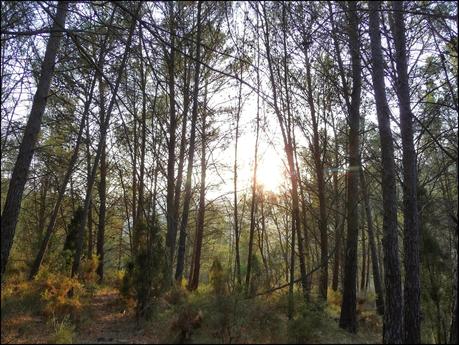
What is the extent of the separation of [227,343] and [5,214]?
3.80 meters

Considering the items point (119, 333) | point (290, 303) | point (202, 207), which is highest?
point (202, 207)

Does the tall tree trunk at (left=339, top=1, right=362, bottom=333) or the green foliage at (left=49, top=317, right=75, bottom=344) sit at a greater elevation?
the tall tree trunk at (left=339, top=1, right=362, bottom=333)

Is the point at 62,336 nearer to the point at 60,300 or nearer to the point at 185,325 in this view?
the point at 185,325

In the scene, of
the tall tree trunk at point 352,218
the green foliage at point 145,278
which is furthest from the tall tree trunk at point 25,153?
the tall tree trunk at point 352,218

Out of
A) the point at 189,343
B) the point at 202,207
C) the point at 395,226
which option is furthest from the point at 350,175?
the point at 202,207

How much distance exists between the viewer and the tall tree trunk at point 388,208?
4.59 m

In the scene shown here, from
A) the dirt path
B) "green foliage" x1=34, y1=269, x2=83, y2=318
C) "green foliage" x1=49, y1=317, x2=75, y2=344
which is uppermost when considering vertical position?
"green foliage" x1=34, y1=269, x2=83, y2=318

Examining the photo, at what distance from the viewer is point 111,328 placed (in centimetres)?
577

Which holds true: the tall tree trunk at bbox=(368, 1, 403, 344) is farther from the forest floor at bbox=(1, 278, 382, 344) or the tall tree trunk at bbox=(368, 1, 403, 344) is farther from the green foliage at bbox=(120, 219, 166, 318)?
the green foliage at bbox=(120, 219, 166, 318)

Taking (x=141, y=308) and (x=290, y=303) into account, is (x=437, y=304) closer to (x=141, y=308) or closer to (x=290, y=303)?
(x=290, y=303)

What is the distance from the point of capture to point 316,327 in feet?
15.1

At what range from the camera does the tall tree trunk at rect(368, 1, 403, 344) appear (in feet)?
15.0

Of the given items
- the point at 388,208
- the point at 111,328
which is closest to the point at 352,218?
the point at 388,208

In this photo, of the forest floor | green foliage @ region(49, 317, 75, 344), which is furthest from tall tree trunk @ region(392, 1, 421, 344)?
green foliage @ region(49, 317, 75, 344)
